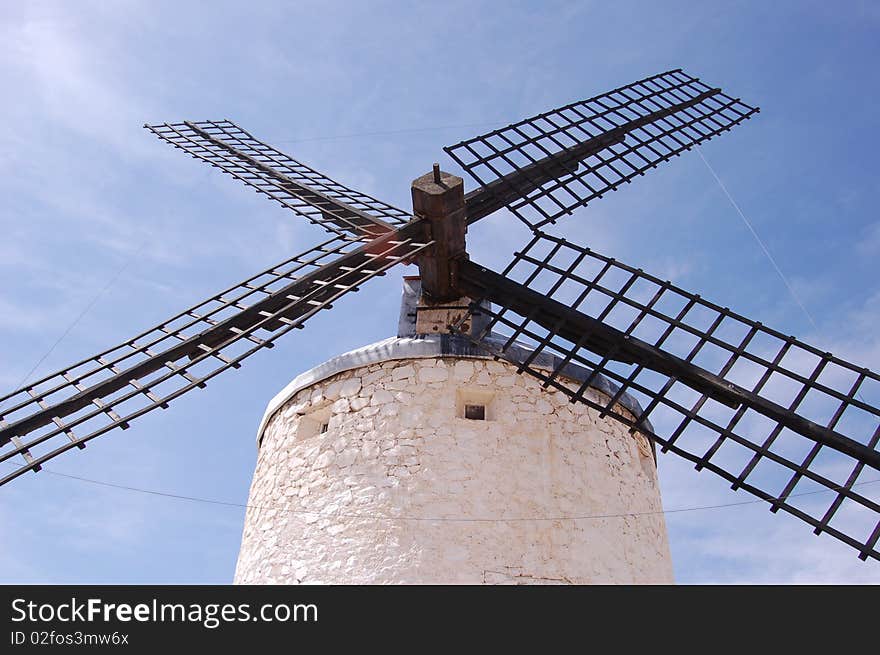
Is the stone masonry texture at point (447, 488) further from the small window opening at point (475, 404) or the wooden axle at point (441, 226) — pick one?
the wooden axle at point (441, 226)

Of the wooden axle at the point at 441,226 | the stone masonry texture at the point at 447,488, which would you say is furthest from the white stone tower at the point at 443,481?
the wooden axle at the point at 441,226

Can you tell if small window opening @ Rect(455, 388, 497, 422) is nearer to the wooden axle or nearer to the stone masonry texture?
the stone masonry texture

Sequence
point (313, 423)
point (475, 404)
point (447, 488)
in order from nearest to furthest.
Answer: point (447, 488)
point (475, 404)
point (313, 423)

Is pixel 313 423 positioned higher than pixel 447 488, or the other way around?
pixel 313 423

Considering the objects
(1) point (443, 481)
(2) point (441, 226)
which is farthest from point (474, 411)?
(2) point (441, 226)

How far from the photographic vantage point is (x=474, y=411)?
5.23 m

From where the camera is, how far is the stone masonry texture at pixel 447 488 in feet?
14.9

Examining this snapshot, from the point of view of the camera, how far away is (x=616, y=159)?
662 cm

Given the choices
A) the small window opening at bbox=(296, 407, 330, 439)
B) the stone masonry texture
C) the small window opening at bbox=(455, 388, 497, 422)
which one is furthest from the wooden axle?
the small window opening at bbox=(296, 407, 330, 439)

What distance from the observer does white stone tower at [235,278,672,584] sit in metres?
4.56

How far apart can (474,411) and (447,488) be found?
674mm

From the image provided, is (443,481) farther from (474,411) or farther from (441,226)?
(441,226)

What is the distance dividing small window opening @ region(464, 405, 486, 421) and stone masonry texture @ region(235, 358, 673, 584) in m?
0.05
